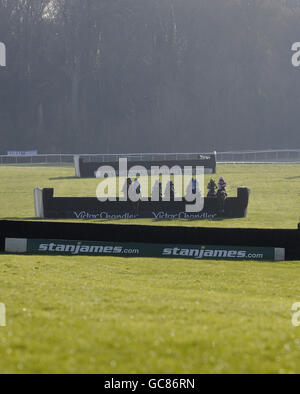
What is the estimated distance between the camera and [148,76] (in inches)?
3841

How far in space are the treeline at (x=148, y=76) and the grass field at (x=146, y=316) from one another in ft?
256

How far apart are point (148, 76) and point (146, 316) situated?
294 feet

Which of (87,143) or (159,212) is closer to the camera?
(159,212)

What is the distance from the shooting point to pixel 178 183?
132 ft

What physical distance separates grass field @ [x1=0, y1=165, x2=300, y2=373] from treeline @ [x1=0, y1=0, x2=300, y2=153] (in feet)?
256

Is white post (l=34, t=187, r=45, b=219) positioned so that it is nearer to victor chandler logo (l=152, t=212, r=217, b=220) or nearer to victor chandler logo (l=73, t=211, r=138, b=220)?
victor chandler logo (l=73, t=211, r=138, b=220)

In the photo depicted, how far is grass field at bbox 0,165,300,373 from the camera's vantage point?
837 cm

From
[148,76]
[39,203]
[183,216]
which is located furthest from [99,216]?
[148,76]

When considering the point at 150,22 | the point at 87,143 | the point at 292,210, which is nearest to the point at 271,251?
the point at 292,210

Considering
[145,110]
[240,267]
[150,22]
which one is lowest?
[240,267]

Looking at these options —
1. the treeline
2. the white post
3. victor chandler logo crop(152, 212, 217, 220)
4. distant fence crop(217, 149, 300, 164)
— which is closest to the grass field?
the white post

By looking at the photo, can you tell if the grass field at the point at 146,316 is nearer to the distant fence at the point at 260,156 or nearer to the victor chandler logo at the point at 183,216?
the victor chandler logo at the point at 183,216
